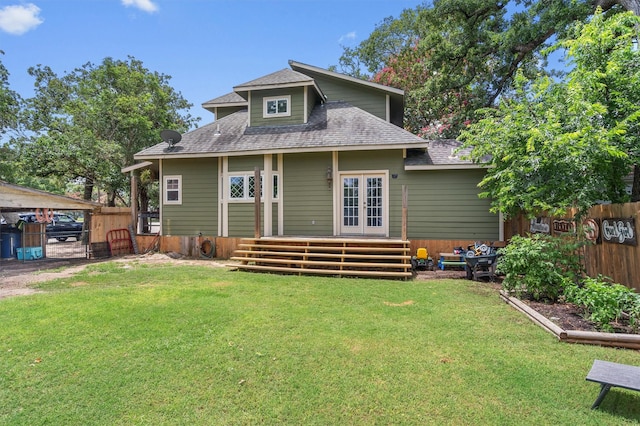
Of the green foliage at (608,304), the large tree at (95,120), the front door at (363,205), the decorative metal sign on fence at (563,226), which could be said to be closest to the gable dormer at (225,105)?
the large tree at (95,120)

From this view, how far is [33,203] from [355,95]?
36.5ft

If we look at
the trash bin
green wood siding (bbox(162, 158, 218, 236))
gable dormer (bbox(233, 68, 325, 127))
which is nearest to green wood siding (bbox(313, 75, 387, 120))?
gable dormer (bbox(233, 68, 325, 127))

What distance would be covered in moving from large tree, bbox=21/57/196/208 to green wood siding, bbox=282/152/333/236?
1151 centimetres

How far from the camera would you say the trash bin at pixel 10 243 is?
1114 cm

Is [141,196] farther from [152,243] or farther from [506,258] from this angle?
[506,258]

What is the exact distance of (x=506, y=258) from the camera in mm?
5676

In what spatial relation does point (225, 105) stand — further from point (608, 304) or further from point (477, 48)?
point (608, 304)

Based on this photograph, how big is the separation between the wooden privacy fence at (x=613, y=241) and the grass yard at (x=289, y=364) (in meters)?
1.68

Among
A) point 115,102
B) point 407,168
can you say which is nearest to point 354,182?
point 407,168

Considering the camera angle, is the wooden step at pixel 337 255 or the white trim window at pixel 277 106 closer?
the wooden step at pixel 337 255

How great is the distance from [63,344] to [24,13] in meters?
19.5

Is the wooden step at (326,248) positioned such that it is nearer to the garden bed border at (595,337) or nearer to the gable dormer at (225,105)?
the garden bed border at (595,337)

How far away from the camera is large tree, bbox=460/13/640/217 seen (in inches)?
195

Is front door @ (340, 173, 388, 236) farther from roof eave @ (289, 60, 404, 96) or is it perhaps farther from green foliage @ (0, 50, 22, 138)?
green foliage @ (0, 50, 22, 138)
